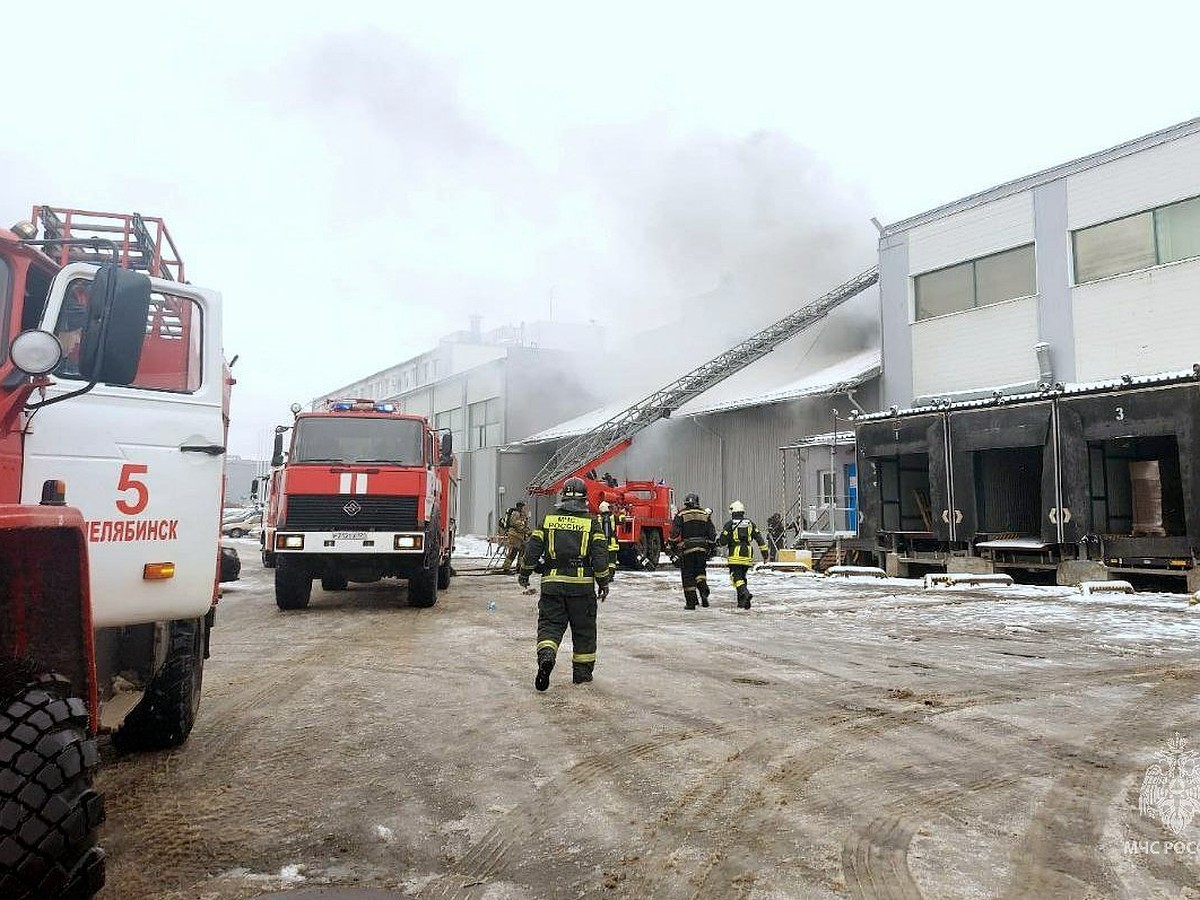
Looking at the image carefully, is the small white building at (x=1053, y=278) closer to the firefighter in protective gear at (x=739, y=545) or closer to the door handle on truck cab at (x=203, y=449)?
the firefighter in protective gear at (x=739, y=545)

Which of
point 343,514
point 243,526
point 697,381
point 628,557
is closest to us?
point 343,514

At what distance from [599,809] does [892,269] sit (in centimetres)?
1969

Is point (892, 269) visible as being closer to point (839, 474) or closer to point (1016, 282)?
point (1016, 282)

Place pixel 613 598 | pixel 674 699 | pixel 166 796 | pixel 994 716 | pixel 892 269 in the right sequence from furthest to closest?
1. pixel 892 269
2. pixel 613 598
3. pixel 674 699
4. pixel 994 716
5. pixel 166 796

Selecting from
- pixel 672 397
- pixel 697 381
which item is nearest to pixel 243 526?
pixel 672 397

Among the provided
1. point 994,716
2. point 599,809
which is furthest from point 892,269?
point 599,809

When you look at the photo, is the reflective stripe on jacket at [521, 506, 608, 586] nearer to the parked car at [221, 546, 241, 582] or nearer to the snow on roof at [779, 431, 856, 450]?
the parked car at [221, 546, 241, 582]

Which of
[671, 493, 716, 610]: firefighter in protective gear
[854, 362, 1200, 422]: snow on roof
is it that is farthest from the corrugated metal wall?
[671, 493, 716, 610]: firefighter in protective gear

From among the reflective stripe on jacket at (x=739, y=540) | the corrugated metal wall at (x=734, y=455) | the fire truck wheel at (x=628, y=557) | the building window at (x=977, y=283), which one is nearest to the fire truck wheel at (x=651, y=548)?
the fire truck wheel at (x=628, y=557)

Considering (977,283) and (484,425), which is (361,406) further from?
(484,425)

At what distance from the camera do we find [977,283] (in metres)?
18.7

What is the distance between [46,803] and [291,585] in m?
8.70

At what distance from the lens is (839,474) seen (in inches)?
822

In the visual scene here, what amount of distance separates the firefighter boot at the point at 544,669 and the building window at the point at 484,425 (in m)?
29.5
